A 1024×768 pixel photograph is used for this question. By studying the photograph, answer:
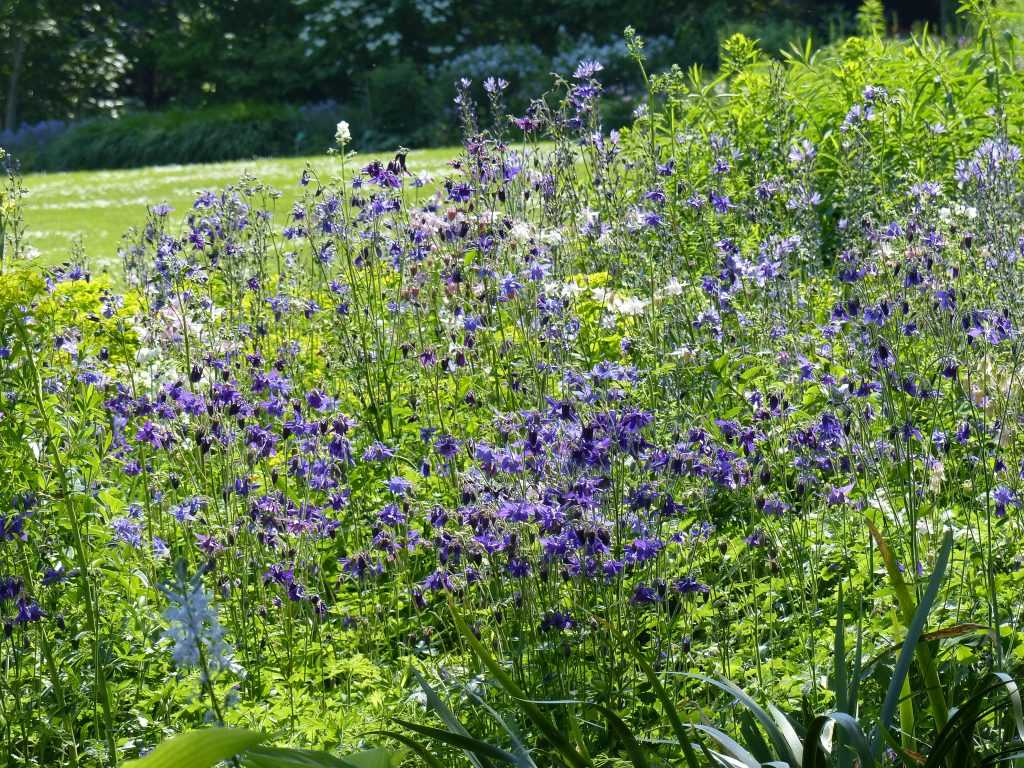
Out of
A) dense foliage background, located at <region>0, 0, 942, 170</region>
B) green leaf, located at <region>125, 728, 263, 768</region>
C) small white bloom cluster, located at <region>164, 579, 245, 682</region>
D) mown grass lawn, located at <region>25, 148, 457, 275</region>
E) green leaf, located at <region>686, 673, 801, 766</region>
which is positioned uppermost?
dense foliage background, located at <region>0, 0, 942, 170</region>

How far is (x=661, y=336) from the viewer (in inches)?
187

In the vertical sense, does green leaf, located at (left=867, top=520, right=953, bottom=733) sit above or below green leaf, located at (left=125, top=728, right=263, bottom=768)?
below

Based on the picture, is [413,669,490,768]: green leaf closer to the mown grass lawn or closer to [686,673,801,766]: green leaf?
[686,673,801,766]: green leaf

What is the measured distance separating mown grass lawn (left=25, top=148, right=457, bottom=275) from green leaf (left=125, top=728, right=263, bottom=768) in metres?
8.18

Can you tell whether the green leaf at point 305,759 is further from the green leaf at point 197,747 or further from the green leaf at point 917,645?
the green leaf at point 917,645

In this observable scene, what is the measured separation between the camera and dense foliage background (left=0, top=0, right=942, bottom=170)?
20875mm

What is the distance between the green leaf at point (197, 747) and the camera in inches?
69.5

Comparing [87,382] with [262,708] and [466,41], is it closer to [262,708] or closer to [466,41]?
[262,708]

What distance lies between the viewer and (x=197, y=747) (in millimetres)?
1778

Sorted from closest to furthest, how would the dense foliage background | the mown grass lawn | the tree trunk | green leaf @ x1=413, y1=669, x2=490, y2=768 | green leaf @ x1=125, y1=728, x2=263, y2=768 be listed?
green leaf @ x1=125, y1=728, x2=263, y2=768, green leaf @ x1=413, y1=669, x2=490, y2=768, the mown grass lawn, the dense foliage background, the tree trunk

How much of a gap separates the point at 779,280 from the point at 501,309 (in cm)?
124

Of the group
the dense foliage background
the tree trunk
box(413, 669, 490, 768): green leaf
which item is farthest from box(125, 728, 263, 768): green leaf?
the tree trunk

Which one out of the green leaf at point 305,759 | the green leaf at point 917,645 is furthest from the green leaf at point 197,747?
the green leaf at point 917,645

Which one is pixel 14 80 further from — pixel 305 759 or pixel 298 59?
pixel 305 759
